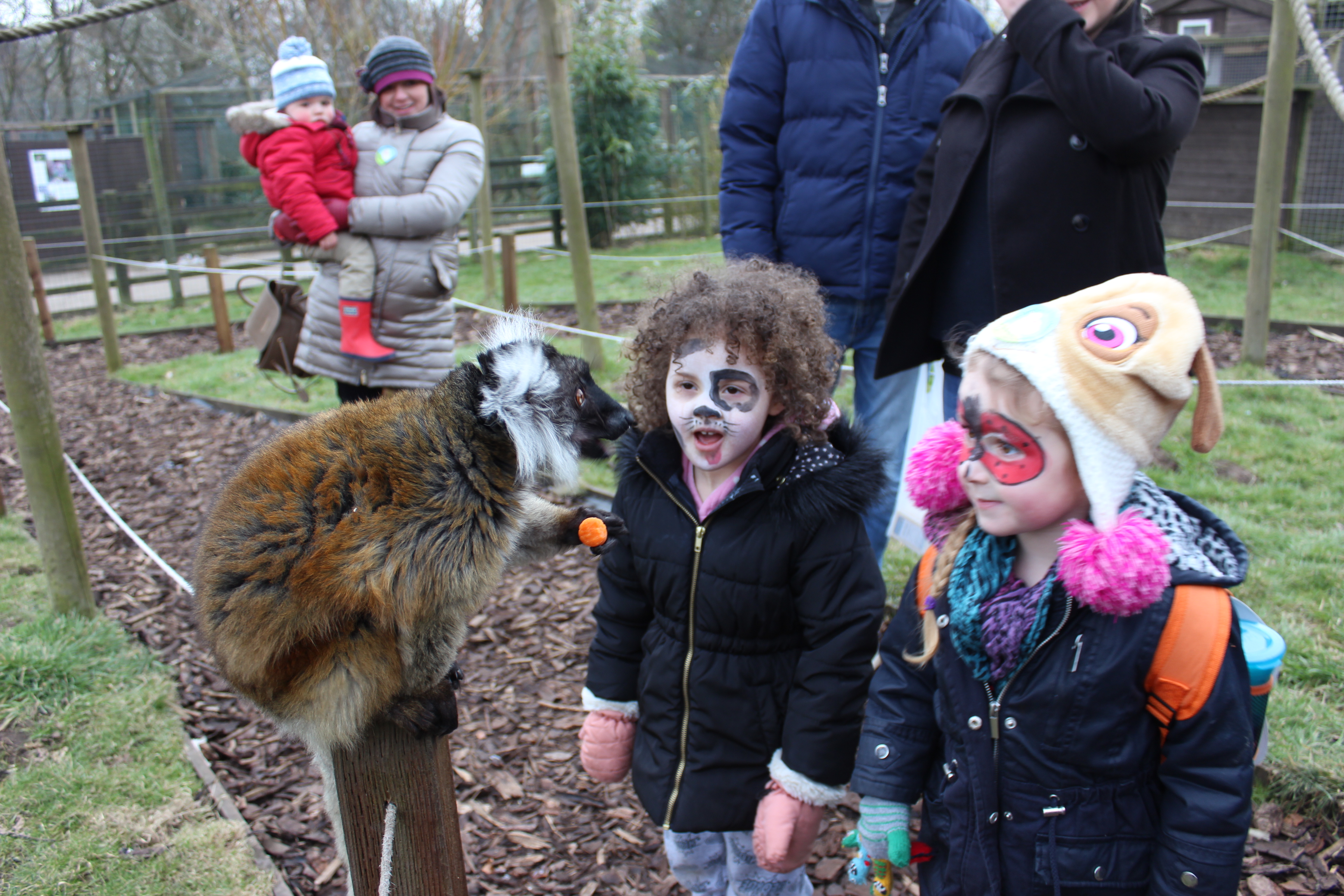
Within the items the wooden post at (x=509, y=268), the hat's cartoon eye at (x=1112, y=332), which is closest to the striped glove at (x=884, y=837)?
the hat's cartoon eye at (x=1112, y=332)

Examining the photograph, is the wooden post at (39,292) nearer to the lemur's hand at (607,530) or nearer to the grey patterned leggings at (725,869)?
the lemur's hand at (607,530)

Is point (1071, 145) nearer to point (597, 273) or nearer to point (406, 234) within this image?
point (406, 234)

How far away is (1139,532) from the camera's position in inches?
58.2

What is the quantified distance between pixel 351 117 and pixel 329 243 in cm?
979

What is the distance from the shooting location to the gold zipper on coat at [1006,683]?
1593 millimetres

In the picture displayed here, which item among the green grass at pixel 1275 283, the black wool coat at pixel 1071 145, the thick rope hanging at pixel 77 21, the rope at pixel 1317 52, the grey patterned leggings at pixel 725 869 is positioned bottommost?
the grey patterned leggings at pixel 725 869

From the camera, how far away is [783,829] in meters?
2.00

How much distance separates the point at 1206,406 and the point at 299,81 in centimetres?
390

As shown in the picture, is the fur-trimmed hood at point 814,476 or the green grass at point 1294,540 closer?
the fur-trimmed hood at point 814,476

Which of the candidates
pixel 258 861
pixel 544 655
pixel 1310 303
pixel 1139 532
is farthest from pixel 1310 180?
pixel 258 861

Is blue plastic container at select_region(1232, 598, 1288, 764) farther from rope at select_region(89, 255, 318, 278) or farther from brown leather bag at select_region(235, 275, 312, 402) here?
rope at select_region(89, 255, 318, 278)

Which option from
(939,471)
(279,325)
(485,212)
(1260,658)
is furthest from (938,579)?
(485,212)

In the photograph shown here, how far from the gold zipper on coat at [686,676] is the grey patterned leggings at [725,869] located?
0.50 feet

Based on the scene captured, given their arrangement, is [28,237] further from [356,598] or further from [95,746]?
[356,598]
